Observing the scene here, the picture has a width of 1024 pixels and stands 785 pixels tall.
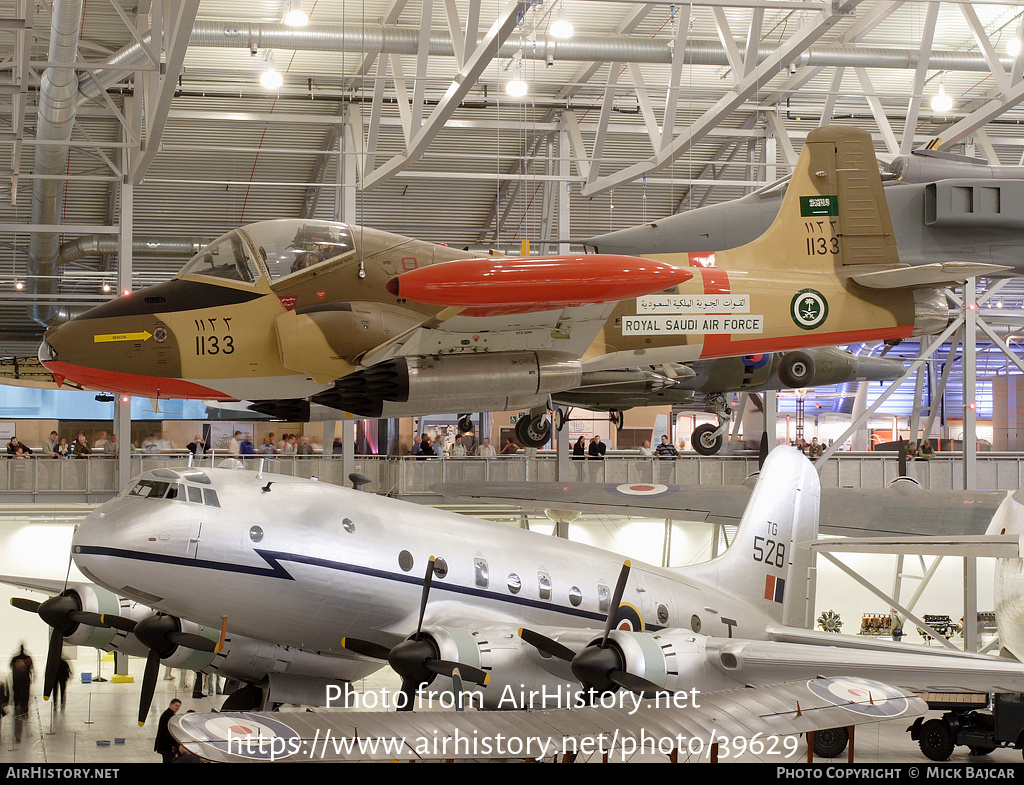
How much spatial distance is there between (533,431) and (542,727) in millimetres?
8870

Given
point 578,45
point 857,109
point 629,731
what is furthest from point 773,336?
point 857,109

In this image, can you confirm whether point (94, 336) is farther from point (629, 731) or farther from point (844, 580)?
point (844, 580)

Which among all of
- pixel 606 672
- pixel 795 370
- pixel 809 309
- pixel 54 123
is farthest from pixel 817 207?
pixel 54 123

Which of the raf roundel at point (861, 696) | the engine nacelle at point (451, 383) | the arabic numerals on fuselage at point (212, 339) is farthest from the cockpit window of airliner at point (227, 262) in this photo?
the raf roundel at point (861, 696)

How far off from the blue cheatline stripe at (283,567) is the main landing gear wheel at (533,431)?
→ 5.43 m

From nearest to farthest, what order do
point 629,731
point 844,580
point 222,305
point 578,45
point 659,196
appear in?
point 629,731, point 222,305, point 578,45, point 844,580, point 659,196

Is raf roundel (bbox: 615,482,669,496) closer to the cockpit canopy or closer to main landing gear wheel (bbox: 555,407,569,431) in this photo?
main landing gear wheel (bbox: 555,407,569,431)

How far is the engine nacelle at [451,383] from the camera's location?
22.9 ft

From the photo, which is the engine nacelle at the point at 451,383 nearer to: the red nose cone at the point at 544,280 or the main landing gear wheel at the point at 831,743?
the red nose cone at the point at 544,280

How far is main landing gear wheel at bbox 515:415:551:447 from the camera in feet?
51.3

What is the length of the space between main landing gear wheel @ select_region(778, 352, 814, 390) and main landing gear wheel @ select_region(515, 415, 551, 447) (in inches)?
179

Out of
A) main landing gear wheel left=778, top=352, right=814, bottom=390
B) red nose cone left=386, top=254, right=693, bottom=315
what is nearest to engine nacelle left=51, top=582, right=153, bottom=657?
red nose cone left=386, top=254, right=693, bottom=315

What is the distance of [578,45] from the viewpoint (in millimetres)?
15969

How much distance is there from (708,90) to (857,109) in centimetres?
584
